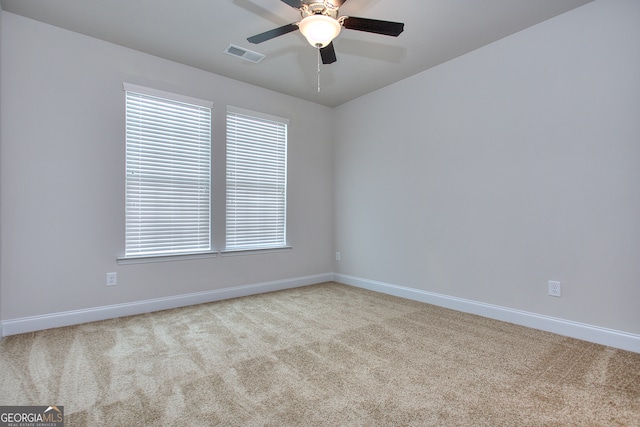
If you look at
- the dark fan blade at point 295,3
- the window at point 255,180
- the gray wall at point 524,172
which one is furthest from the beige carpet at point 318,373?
the dark fan blade at point 295,3

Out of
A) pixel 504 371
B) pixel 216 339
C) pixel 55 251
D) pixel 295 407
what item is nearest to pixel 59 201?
pixel 55 251

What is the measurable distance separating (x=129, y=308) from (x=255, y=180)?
81.7 inches

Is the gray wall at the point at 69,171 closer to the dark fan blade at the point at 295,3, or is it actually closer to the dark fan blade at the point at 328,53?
the dark fan blade at the point at 328,53

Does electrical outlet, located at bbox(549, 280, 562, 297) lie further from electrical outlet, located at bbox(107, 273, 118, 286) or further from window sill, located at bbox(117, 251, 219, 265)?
electrical outlet, located at bbox(107, 273, 118, 286)

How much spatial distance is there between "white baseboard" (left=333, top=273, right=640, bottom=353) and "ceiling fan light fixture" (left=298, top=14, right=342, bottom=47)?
296 centimetres

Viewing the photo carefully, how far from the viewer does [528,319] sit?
2.96 meters

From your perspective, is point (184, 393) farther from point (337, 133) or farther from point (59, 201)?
point (337, 133)

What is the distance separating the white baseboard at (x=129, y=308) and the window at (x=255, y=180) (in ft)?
1.80

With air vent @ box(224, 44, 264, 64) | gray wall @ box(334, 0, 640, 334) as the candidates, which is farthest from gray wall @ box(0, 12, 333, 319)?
gray wall @ box(334, 0, 640, 334)

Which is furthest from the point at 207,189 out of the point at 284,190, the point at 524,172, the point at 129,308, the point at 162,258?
the point at 524,172

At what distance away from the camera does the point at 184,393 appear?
1.86m

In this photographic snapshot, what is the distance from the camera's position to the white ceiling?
259 cm

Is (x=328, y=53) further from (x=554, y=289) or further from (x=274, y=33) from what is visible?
(x=554, y=289)

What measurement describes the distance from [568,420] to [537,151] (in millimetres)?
2237
